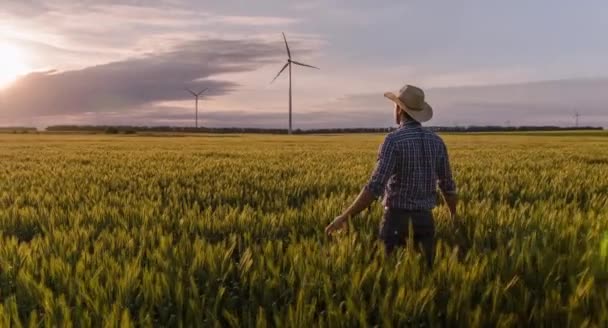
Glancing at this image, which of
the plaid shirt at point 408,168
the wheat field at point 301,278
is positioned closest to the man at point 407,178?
the plaid shirt at point 408,168

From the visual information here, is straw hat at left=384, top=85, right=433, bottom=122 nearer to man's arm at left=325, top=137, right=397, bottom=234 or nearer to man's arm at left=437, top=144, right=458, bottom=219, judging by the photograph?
man's arm at left=325, top=137, right=397, bottom=234

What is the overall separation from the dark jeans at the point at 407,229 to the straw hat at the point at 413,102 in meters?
0.81

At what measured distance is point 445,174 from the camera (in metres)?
4.72

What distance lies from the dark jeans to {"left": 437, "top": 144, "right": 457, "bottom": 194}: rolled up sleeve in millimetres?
376

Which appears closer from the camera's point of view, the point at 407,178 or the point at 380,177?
the point at 380,177

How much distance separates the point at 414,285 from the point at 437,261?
74 cm

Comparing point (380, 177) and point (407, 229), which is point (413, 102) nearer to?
point (380, 177)

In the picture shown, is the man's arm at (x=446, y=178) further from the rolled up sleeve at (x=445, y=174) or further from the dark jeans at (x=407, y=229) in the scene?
the dark jeans at (x=407, y=229)

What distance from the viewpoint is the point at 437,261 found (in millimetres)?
3834

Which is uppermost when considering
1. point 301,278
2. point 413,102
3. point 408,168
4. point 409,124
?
point 413,102

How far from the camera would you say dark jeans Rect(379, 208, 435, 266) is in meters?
4.49

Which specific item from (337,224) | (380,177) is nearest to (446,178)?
(380,177)

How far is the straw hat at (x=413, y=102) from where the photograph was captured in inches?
169

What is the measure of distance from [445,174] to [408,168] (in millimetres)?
479
